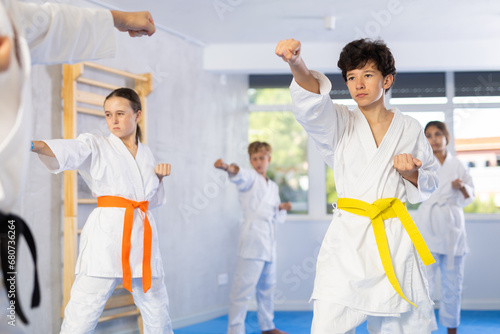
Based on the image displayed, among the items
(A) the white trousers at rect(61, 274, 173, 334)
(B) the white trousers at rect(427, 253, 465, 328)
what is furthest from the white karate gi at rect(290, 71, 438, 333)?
(B) the white trousers at rect(427, 253, 465, 328)

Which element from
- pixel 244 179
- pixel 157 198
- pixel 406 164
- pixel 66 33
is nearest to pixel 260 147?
pixel 244 179

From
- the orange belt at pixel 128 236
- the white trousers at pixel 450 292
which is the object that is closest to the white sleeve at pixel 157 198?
the orange belt at pixel 128 236

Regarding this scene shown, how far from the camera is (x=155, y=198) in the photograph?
2908 mm

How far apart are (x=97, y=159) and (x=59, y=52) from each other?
4.05ft

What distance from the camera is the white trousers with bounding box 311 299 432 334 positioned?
1.88 m

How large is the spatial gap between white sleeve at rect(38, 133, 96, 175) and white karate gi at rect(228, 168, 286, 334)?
69.9 inches

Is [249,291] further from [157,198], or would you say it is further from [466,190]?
[466,190]

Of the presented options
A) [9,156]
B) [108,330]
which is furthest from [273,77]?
[9,156]

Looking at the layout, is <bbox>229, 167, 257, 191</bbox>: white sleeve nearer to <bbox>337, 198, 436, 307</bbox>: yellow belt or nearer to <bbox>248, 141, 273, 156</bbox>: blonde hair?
<bbox>248, 141, 273, 156</bbox>: blonde hair

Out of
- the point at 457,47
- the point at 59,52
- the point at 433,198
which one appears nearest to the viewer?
the point at 59,52

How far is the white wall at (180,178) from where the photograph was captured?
3.53 metres

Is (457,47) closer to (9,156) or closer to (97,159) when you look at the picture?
(97,159)

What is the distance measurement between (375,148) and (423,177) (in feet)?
0.69

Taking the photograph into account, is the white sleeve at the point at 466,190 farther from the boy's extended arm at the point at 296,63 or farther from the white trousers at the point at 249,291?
the boy's extended arm at the point at 296,63
